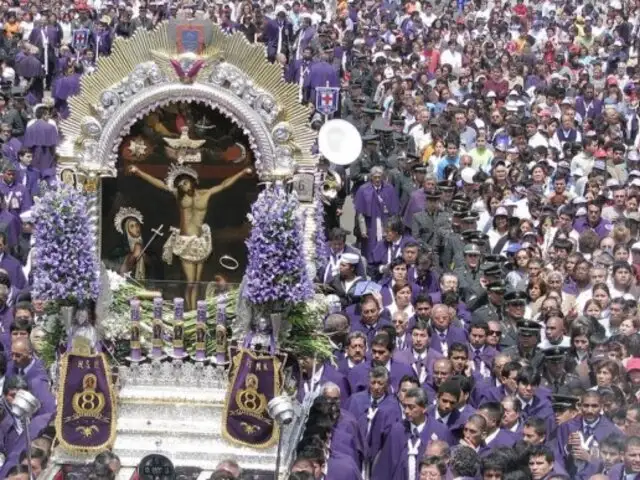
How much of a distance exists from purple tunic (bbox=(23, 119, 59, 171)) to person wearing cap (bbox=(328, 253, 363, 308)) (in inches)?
308

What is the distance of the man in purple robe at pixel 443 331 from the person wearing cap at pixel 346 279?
188 centimetres

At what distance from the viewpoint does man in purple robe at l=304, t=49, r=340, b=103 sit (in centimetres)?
3409

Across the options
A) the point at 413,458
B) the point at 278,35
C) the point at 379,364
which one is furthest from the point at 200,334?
the point at 278,35

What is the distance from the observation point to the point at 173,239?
18531mm

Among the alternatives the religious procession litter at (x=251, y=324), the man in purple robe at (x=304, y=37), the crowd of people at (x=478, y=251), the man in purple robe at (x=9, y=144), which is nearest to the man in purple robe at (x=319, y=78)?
the crowd of people at (x=478, y=251)

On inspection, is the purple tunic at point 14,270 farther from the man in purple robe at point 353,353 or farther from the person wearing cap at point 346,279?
the man in purple robe at point 353,353

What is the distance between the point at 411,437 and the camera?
17.2 m

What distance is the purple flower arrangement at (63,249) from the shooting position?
56.2 feet

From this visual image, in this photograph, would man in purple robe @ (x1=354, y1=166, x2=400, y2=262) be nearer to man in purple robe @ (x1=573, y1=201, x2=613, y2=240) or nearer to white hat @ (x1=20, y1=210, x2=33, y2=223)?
man in purple robe @ (x1=573, y1=201, x2=613, y2=240)

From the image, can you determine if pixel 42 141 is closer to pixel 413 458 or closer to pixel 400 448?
pixel 400 448

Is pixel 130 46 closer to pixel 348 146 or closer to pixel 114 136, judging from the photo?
pixel 114 136

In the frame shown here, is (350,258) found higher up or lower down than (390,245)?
lower down

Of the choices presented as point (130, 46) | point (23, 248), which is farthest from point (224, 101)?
point (23, 248)

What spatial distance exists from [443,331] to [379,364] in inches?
58.0
